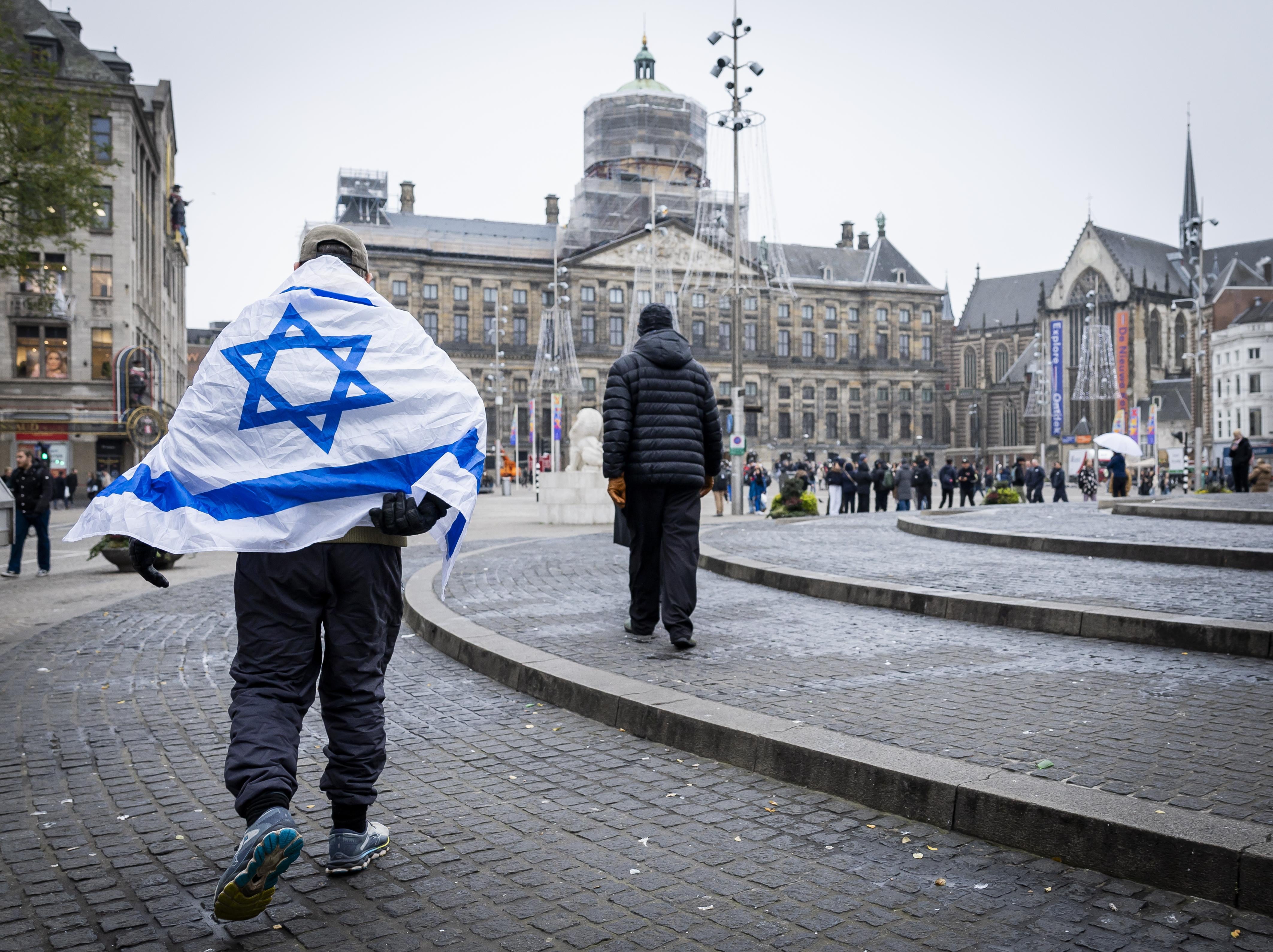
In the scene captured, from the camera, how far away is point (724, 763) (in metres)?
4.21

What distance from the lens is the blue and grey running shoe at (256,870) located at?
8.29ft

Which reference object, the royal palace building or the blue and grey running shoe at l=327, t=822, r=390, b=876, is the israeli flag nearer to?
the blue and grey running shoe at l=327, t=822, r=390, b=876

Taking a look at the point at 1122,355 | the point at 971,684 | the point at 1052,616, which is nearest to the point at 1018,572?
the point at 1052,616

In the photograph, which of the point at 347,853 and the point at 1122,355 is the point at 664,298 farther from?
the point at 347,853

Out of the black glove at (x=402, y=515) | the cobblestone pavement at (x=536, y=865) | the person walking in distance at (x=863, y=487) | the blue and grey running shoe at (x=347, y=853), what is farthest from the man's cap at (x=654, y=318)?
the person walking in distance at (x=863, y=487)

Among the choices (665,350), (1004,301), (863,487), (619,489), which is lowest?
(863,487)

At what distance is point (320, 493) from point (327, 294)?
2.10ft

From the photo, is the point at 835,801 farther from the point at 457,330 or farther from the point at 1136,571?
the point at 457,330

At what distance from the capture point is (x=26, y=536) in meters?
13.6

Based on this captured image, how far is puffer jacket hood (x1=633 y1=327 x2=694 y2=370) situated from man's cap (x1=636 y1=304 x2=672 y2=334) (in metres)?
0.06

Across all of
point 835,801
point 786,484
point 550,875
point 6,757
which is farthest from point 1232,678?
point 786,484

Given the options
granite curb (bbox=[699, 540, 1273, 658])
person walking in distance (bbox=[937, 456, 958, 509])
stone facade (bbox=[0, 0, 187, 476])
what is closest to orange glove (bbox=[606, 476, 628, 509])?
granite curb (bbox=[699, 540, 1273, 658])

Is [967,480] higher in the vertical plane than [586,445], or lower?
lower

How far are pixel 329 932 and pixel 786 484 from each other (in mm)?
18369
